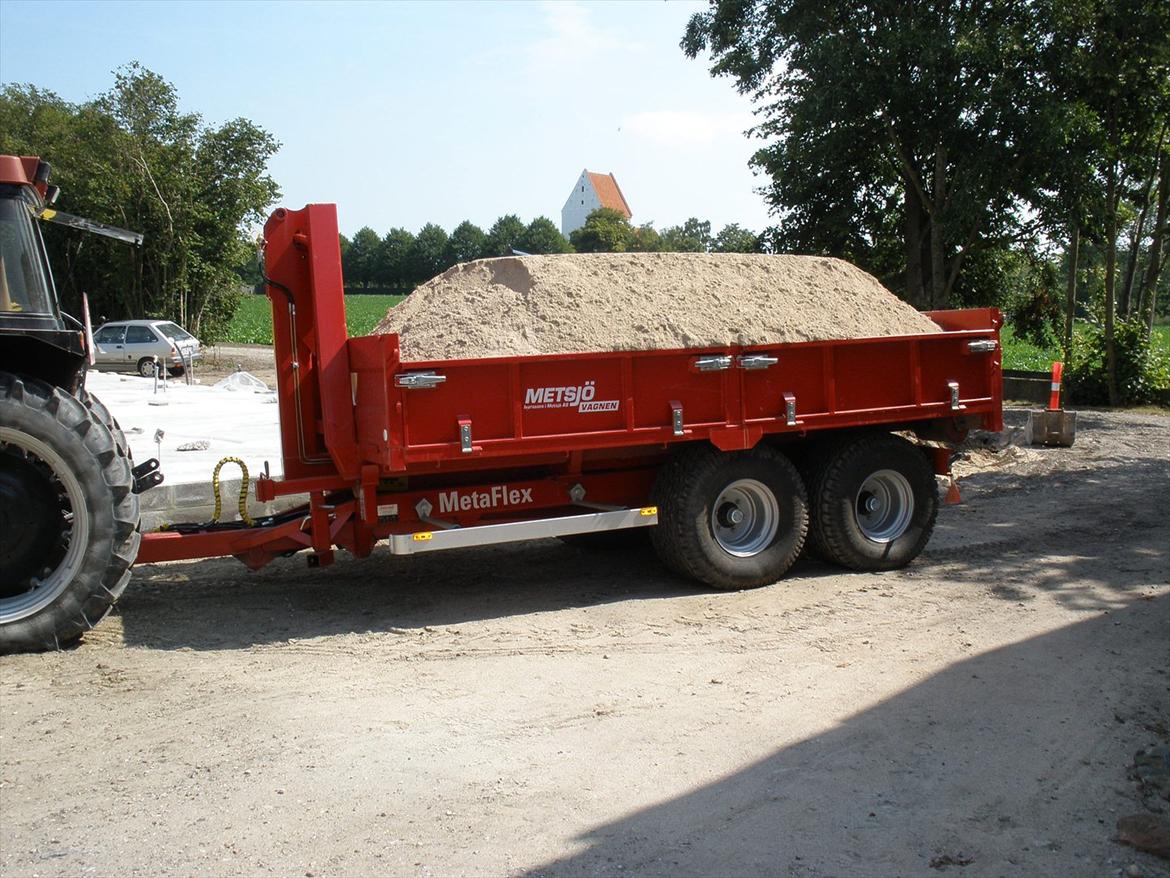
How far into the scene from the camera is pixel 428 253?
5691 cm

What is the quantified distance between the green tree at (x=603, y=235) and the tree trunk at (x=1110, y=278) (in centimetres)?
2565

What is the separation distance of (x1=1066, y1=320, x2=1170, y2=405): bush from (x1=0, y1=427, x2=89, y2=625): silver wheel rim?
19.0 meters

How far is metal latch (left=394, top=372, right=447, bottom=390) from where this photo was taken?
6.59m

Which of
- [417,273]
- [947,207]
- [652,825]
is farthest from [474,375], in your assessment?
[417,273]

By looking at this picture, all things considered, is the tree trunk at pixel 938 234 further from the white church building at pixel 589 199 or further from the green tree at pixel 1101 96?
the white church building at pixel 589 199

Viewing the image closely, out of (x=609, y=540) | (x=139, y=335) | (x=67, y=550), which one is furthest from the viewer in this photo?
(x=139, y=335)

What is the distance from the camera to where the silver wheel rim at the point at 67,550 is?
5.98 meters

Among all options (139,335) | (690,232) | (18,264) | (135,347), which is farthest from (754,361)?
(690,232)

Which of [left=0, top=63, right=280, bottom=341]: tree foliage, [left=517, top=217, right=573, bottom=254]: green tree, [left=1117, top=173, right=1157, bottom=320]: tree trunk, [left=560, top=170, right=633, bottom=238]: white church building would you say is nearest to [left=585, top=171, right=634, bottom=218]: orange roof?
[left=560, top=170, right=633, bottom=238]: white church building

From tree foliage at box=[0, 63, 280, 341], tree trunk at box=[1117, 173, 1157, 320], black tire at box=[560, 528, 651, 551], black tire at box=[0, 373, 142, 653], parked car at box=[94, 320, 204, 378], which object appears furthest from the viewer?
tree foliage at box=[0, 63, 280, 341]

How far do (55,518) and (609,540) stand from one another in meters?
4.28

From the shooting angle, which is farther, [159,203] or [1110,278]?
[159,203]

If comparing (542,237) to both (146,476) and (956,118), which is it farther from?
(146,476)

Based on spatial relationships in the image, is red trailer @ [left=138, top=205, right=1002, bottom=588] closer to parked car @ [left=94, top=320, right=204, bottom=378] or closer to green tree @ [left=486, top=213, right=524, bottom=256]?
parked car @ [left=94, top=320, right=204, bottom=378]
